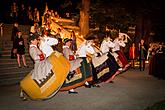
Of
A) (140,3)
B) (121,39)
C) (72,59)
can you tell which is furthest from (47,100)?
(140,3)

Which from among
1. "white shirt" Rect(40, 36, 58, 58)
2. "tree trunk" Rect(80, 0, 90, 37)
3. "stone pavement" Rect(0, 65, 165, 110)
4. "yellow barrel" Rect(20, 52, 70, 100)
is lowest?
"stone pavement" Rect(0, 65, 165, 110)

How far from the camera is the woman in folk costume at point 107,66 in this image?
13.6 meters

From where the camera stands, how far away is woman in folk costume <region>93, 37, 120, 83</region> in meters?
13.6

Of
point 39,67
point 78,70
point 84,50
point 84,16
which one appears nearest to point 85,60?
point 84,50

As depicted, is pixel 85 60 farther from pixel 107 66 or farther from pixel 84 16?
pixel 84 16

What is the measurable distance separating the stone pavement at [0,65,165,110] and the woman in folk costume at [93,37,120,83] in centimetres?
36

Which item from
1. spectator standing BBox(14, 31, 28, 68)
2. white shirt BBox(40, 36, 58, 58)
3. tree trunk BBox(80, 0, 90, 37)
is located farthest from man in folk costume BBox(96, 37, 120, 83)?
tree trunk BBox(80, 0, 90, 37)

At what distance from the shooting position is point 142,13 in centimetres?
2542

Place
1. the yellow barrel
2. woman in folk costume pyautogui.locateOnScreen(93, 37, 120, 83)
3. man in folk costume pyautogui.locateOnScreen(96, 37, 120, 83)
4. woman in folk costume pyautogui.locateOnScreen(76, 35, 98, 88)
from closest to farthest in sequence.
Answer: the yellow barrel < woman in folk costume pyautogui.locateOnScreen(76, 35, 98, 88) < woman in folk costume pyautogui.locateOnScreen(93, 37, 120, 83) < man in folk costume pyautogui.locateOnScreen(96, 37, 120, 83)

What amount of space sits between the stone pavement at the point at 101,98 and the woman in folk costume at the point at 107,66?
36 cm

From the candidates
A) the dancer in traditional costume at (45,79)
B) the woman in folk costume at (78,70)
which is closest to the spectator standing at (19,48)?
the woman in folk costume at (78,70)

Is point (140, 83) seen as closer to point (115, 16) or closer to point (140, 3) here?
point (115, 16)

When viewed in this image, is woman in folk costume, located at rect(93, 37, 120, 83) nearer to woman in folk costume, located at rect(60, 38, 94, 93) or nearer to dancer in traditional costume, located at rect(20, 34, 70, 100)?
woman in folk costume, located at rect(60, 38, 94, 93)

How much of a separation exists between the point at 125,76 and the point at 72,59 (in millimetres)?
5664
